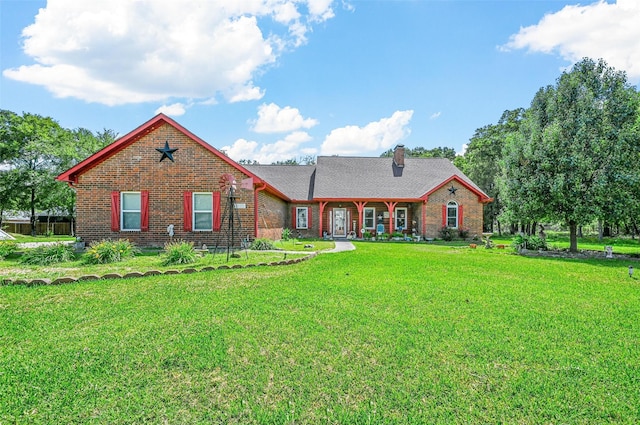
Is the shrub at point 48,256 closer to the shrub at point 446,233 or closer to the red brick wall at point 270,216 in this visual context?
the red brick wall at point 270,216

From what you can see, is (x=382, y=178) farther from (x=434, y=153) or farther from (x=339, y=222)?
(x=434, y=153)

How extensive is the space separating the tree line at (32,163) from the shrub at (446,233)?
31573 millimetres

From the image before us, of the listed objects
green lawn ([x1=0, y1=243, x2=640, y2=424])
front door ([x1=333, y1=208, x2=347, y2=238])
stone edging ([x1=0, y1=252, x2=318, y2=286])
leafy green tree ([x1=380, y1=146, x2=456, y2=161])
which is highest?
leafy green tree ([x1=380, y1=146, x2=456, y2=161])

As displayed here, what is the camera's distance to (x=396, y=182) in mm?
23734

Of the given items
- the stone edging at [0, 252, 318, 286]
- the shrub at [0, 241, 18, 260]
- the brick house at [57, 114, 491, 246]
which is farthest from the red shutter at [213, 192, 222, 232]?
the shrub at [0, 241, 18, 260]

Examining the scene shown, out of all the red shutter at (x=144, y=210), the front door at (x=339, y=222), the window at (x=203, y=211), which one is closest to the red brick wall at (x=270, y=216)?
the window at (x=203, y=211)

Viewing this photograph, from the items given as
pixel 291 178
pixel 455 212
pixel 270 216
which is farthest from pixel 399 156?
pixel 270 216

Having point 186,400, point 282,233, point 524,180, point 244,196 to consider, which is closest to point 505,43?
point 524,180

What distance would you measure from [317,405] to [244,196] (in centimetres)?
1113

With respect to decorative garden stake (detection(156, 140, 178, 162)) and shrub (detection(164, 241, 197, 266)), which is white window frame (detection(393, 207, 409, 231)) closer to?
decorative garden stake (detection(156, 140, 178, 162))

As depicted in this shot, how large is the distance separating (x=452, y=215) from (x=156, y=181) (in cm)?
1668

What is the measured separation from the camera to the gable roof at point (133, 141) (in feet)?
42.5

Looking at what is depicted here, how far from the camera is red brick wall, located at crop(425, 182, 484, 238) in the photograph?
21469 millimetres

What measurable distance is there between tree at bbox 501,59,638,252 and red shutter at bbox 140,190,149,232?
49.5 ft
